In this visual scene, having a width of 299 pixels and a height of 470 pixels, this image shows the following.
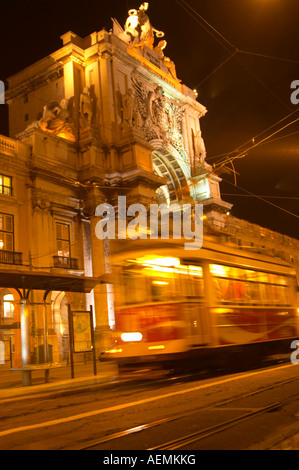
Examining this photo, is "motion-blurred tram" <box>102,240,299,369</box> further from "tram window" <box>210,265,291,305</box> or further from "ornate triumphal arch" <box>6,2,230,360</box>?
"ornate triumphal arch" <box>6,2,230,360</box>

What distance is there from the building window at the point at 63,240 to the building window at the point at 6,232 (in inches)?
150

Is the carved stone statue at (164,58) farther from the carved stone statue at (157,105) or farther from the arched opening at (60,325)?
the arched opening at (60,325)

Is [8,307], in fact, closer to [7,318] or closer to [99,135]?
[7,318]

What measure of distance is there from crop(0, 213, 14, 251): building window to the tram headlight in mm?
17552

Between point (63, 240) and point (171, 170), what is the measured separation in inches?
662

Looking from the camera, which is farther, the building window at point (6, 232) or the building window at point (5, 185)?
the building window at point (5, 185)

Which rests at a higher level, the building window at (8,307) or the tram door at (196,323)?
the building window at (8,307)

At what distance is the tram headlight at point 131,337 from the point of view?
12750 mm

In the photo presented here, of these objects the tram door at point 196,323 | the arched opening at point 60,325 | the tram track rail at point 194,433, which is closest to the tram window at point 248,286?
the tram door at point 196,323

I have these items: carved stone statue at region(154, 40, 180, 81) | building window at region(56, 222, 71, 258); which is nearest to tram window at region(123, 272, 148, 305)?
building window at region(56, 222, 71, 258)

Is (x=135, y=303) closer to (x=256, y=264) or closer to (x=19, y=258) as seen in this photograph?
(x=256, y=264)

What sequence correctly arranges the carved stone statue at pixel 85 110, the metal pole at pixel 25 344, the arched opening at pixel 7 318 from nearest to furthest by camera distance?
the metal pole at pixel 25 344
the arched opening at pixel 7 318
the carved stone statue at pixel 85 110

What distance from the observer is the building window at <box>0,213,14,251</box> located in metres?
28.8
